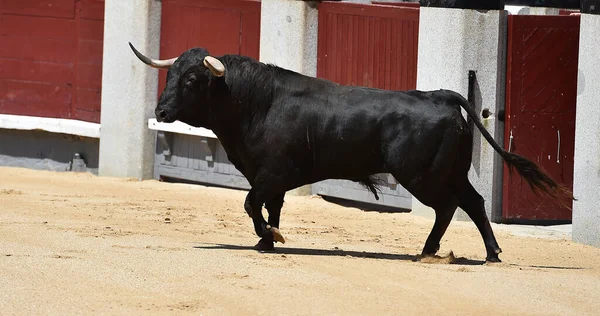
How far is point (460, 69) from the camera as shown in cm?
1191

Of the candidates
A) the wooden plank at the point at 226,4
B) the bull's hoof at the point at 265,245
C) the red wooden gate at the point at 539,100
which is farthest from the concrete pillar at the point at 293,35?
the bull's hoof at the point at 265,245

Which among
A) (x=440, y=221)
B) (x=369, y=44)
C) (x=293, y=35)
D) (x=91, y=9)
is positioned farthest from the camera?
(x=91, y=9)

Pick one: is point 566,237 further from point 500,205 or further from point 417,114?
point 417,114

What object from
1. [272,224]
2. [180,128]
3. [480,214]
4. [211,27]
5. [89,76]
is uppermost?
[211,27]

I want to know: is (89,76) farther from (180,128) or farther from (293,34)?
(293,34)

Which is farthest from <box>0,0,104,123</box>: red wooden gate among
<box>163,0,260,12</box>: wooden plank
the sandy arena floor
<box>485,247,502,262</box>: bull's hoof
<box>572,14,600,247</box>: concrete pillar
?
<box>485,247,502,262</box>: bull's hoof

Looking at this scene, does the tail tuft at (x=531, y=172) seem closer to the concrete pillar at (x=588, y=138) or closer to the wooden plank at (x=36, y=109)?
the concrete pillar at (x=588, y=138)

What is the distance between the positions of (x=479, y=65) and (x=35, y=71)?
6100mm

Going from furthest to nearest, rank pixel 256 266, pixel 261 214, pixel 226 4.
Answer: pixel 226 4
pixel 261 214
pixel 256 266

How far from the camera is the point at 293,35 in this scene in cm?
1366

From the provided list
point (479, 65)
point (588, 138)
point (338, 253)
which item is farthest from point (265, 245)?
point (479, 65)

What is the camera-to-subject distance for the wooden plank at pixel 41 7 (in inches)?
619

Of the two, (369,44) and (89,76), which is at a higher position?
(369,44)

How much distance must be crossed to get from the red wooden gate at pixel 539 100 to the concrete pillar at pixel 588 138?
1107 millimetres
